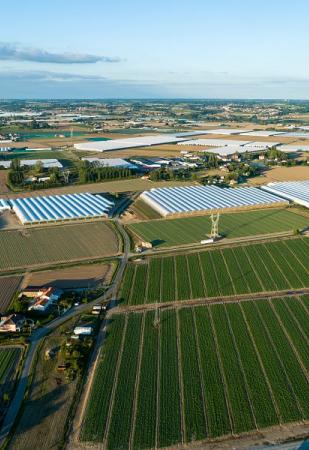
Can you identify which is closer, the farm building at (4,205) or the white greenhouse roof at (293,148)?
the farm building at (4,205)

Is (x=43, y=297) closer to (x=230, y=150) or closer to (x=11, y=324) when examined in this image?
(x=11, y=324)

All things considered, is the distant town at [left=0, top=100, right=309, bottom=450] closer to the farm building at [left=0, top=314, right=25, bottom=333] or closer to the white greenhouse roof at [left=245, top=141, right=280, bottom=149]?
the farm building at [left=0, top=314, right=25, bottom=333]

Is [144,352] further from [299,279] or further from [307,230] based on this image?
[307,230]

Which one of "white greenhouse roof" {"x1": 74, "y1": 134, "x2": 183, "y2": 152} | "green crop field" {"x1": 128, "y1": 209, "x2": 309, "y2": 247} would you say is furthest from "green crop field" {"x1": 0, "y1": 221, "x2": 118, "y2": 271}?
"white greenhouse roof" {"x1": 74, "y1": 134, "x2": 183, "y2": 152}

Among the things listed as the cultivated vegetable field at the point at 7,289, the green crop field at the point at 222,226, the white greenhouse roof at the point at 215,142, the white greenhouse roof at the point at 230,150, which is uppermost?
the white greenhouse roof at the point at 215,142

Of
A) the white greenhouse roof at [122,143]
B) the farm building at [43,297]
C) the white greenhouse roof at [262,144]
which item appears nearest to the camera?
the farm building at [43,297]

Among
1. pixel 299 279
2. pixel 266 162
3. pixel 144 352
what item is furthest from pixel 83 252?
pixel 266 162

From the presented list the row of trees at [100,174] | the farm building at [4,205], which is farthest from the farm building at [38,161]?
the farm building at [4,205]

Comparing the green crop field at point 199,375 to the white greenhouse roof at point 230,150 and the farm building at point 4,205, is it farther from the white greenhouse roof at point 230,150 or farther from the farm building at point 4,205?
the white greenhouse roof at point 230,150
